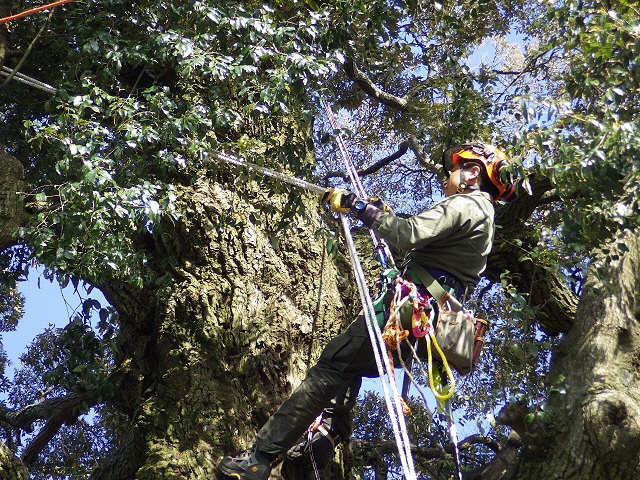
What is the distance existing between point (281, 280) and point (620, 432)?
212cm

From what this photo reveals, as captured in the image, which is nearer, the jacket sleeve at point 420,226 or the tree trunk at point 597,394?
the jacket sleeve at point 420,226

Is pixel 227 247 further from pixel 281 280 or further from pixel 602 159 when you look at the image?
pixel 602 159

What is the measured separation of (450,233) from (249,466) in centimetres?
146

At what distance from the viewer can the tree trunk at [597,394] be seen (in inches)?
183

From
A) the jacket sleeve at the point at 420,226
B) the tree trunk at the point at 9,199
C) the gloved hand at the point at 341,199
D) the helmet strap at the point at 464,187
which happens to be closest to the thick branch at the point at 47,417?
the tree trunk at the point at 9,199

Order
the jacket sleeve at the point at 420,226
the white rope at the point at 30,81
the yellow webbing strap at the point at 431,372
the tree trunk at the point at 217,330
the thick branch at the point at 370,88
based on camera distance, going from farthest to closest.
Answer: the thick branch at the point at 370,88
the tree trunk at the point at 217,330
the white rope at the point at 30,81
the jacket sleeve at the point at 420,226
the yellow webbing strap at the point at 431,372

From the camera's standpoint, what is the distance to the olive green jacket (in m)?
3.56

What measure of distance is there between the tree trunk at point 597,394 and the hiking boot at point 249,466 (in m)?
1.83

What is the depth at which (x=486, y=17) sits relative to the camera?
8.34 metres

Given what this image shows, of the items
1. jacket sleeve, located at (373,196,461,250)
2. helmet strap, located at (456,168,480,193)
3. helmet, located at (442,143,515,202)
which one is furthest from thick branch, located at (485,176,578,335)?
jacket sleeve, located at (373,196,461,250)

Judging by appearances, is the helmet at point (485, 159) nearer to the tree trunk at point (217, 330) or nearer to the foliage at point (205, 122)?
the foliage at point (205, 122)

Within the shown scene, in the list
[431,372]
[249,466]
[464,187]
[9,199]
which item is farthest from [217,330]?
[464,187]

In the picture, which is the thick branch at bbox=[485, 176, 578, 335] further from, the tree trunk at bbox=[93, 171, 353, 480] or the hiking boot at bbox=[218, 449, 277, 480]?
the hiking boot at bbox=[218, 449, 277, 480]

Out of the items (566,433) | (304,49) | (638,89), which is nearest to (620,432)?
(566,433)
